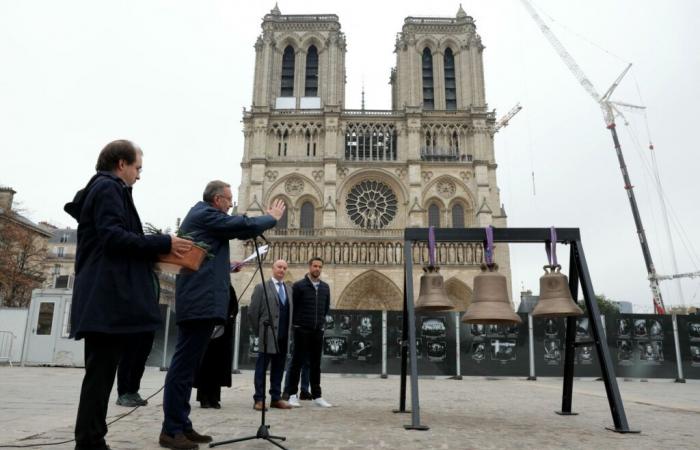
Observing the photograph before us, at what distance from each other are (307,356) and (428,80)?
1184 inches

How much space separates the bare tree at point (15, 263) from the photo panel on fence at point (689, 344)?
24.4 m

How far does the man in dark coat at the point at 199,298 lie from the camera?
301cm

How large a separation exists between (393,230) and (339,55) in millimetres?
12833

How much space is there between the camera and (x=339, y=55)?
32.9 metres

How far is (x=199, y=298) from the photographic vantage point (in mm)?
3080

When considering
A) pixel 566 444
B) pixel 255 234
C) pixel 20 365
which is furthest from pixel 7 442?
pixel 20 365

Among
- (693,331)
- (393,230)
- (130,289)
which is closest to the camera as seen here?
(130,289)

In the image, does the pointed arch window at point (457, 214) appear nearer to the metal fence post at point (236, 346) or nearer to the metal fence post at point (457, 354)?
the metal fence post at point (457, 354)

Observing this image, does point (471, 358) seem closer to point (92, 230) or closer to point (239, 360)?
point (239, 360)

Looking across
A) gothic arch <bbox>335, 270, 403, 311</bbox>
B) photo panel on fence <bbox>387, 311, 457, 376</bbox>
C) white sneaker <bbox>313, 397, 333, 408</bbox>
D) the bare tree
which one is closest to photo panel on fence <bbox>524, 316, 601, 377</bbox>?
photo panel on fence <bbox>387, 311, 457, 376</bbox>

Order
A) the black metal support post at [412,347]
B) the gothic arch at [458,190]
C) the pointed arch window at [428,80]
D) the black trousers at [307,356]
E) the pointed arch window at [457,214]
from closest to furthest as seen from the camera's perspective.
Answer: the black metal support post at [412,347], the black trousers at [307,356], the gothic arch at [458,190], the pointed arch window at [457,214], the pointed arch window at [428,80]

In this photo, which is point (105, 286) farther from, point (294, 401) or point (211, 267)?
point (294, 401)

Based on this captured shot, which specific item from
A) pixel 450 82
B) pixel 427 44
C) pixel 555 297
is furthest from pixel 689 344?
pixel 427 44

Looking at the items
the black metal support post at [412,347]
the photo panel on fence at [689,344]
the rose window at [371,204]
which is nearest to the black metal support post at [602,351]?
the black metal support post at [412,347]
